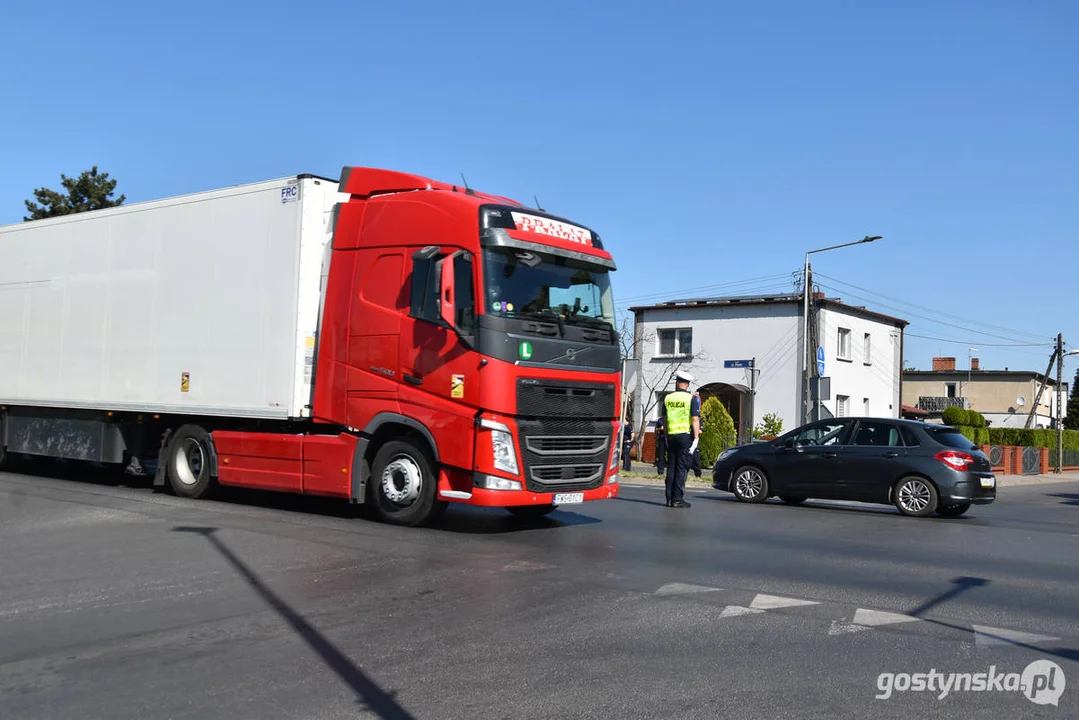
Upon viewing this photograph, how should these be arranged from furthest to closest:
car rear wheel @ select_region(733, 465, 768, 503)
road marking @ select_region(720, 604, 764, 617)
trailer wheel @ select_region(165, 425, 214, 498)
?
1. car rear wheel @ select_region(733, 465, 768, 503)
2. trailer wheel @ select_region(165, 425, 214, 498)
3. road marking @ select_region(720, 604, 764, 617)

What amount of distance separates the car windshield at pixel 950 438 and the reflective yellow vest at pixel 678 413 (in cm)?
385

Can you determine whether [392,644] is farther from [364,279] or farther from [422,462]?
[364,279]

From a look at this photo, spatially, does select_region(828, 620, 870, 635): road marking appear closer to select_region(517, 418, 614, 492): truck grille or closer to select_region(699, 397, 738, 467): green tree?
select_region(517, 418, 614, 492): truck grille

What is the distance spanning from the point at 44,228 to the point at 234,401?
5702 mm

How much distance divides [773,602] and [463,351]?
4.30m

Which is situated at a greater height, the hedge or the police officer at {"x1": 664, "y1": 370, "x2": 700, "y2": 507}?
the hedge

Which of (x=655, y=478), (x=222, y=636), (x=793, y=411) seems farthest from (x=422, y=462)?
(x=793, y=411)

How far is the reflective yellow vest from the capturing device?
1444 cm

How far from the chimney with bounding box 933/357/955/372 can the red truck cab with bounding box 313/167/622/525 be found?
2629 inches

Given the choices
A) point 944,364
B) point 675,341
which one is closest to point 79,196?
point 675,341

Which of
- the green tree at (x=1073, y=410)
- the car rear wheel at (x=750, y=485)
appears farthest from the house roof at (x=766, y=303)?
the green tree at (x=1073, y=410)

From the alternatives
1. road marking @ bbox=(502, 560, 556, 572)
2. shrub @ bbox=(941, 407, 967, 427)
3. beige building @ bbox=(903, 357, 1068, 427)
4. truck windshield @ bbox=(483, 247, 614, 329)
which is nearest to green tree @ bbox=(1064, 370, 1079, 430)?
beige building @ bbox=(903, 357, 1068, 427)

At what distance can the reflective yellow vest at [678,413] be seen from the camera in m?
14.4

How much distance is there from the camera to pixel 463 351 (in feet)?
33.7
